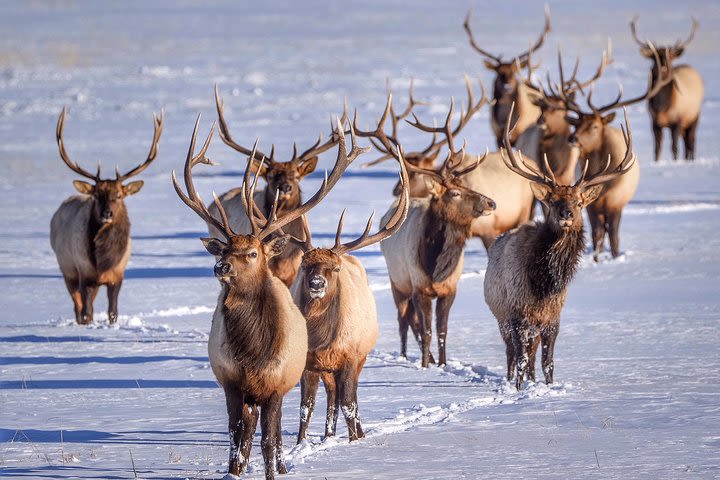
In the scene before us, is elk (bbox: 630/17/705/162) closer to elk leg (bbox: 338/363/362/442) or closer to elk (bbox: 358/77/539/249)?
elk (bbox: 358/77/539/249)

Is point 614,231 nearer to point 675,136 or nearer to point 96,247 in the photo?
point 96,247

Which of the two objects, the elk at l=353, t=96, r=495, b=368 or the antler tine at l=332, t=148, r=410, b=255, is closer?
the antler tine at l=332, t=148, r=410, b=255

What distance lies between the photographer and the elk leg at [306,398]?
717cm

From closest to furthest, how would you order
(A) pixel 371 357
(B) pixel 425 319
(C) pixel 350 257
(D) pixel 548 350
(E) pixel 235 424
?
(E) pixel 235 424, (C) pixel 350 257, (D) pixel 548 350, (B) pixel 425 319, (A) pixel 371 357

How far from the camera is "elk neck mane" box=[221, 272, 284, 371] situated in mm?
6391

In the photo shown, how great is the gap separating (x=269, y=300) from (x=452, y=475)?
126 centimetres

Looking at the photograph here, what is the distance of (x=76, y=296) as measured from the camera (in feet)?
37.9

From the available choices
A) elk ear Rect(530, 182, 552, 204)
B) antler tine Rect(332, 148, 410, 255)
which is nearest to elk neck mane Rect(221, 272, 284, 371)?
antler tine Rect(332, 148, 410, 255)

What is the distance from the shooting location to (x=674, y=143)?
22641mm

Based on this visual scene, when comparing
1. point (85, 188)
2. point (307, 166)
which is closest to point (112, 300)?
point (85, 188)

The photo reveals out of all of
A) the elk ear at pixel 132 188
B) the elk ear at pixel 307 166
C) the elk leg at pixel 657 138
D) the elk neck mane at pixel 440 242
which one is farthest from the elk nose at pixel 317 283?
the elk leg at pixel 657 138

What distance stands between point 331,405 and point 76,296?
4.84 m

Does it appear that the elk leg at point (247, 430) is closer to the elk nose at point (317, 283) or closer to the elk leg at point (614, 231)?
the elk nose at point (317, 283)

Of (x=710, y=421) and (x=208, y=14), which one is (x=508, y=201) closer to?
(x=710, y=421)
